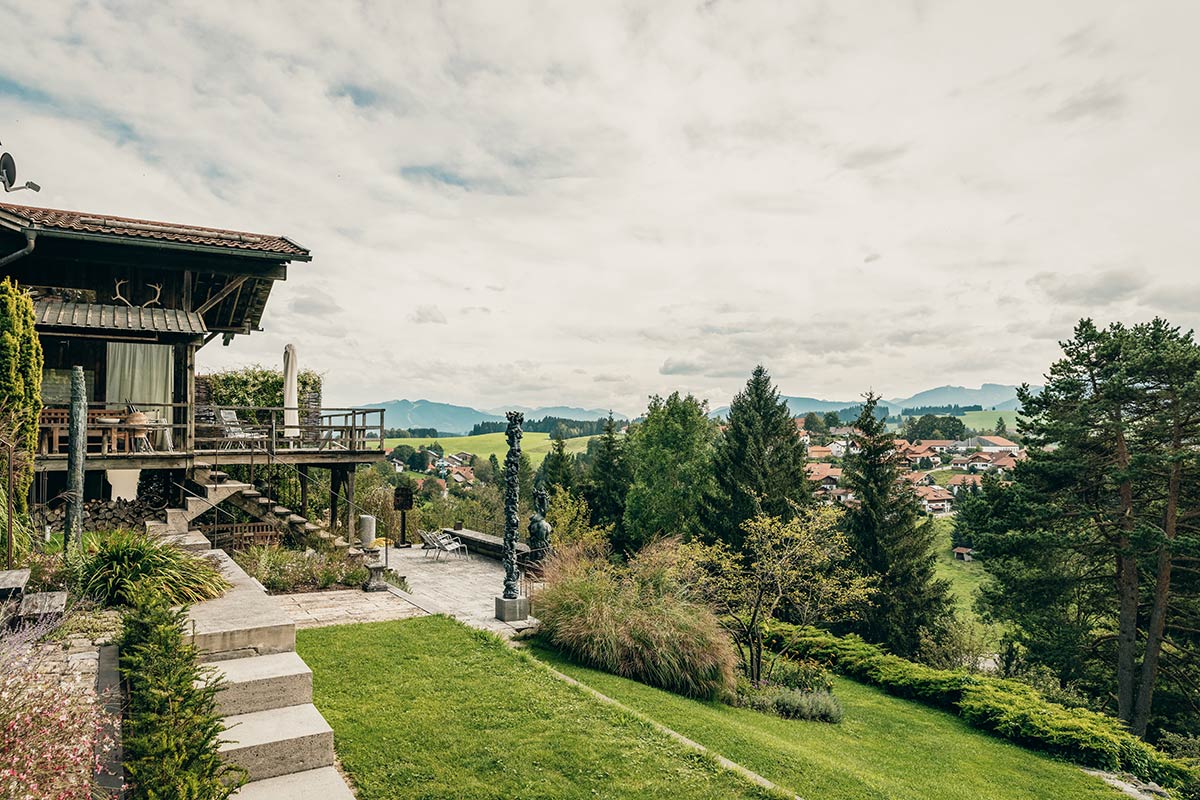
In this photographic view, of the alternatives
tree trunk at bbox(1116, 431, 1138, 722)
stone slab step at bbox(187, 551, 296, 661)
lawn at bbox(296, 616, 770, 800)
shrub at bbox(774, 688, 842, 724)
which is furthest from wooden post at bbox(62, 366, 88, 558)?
tree trunk at bbox(1116, 431, 1138, 722)

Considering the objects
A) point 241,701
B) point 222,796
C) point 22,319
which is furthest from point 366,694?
point 22,319

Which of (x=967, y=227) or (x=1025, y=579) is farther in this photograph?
(x=1025, y=579)

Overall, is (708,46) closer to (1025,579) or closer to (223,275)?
(223,275)

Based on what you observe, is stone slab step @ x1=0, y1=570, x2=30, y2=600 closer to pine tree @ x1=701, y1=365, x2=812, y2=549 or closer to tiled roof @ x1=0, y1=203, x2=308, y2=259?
tiled roof @ x1=0, y1=203, x2=308, y2=259

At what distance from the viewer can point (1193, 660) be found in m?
19.0

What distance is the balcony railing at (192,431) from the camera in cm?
1305

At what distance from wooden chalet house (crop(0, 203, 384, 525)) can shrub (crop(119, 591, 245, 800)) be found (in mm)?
9935

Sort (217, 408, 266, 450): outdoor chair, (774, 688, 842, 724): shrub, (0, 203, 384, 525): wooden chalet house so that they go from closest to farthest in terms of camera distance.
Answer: (774, 688, 842, 724): shrub, (0, 203, 384, 525): wooden chalet house, (217, 408, 266, 450): outdoor chair

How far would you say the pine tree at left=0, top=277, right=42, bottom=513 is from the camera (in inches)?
375

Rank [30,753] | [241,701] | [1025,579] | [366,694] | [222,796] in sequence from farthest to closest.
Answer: [1025,579], [366,694], [241,701], [222,796], [30,753]

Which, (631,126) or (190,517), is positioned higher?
(631,126)

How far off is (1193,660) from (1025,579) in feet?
15.1

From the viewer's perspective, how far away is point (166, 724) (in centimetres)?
372

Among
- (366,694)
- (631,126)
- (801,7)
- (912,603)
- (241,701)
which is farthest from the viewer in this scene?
(912,603)
